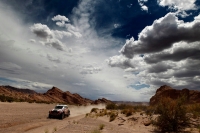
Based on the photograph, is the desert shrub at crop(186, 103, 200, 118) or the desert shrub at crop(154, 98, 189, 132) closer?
the desert shrub at crop(154, 98, 189, 132)

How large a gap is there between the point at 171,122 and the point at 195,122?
2.77 metres

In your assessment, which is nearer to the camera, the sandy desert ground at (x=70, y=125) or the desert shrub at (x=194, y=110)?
the sandy desert ground at (x=70, y=125)

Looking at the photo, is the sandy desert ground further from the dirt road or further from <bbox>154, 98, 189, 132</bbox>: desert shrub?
<bbox>154, 98, 189, 132</bbox>: desert shrub

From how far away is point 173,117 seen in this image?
14.3 meters

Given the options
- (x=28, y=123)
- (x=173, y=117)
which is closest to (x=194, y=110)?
(x=173, y=117)

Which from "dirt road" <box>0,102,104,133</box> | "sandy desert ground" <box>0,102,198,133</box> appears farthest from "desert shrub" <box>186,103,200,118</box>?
"dirt road" <box>0,102,104,133</box>

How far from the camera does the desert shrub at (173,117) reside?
46.4 feet

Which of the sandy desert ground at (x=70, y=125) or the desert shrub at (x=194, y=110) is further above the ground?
the desert shrub at (x=194, y=110)

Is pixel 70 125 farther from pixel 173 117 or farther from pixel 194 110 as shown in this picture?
pixel 194 110

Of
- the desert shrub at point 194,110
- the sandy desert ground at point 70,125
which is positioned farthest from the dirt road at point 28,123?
the desert shrub at point 194,110

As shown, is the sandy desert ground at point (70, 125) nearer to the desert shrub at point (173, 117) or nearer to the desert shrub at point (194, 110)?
the desert shrub at point (173, 117)

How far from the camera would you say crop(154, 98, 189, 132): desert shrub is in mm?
14148

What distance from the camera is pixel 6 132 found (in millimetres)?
12586

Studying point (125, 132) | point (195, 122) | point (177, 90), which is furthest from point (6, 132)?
point (177, 90)
